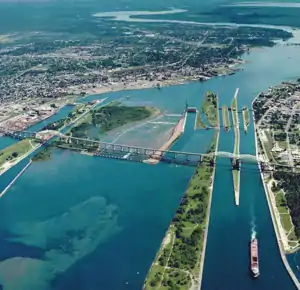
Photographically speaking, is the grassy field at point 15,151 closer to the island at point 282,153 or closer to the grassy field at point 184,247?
the grassy field at point 184,247

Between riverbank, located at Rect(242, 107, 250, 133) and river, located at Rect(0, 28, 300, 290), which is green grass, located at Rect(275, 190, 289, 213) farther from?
riverbank, located at Rect(242, 107, 250, 133)

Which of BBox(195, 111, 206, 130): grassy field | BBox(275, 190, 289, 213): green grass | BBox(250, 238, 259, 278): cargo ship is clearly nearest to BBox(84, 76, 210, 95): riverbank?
BBox(195, 111, 206, 130): grassy field

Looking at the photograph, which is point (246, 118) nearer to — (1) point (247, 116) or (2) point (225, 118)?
(1) point (247, 116)

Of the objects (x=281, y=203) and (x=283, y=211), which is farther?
(x=281, y=203)

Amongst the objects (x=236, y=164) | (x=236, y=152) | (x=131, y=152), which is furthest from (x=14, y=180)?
(x=236, y=152)

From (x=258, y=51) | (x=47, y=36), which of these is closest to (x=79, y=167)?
(x=258, y=51)

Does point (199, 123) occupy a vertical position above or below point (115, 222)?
above

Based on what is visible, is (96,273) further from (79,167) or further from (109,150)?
(109,150)
